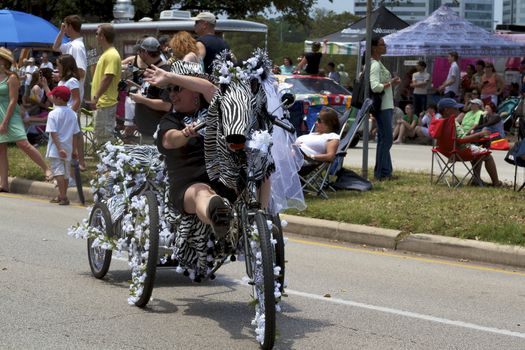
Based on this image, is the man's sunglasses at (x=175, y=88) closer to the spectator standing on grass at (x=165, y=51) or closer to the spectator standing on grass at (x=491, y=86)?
the spectator standing on grass at (x=165, y=51)

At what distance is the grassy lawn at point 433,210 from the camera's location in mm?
10469

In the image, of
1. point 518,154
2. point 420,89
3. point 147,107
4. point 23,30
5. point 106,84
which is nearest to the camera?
point 147,107

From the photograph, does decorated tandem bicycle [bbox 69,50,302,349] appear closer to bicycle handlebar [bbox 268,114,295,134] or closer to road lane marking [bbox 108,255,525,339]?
bicycle handlebar [bbox 268,114,295,134]

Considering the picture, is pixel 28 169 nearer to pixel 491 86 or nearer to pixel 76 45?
pixel 76 45

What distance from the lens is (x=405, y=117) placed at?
24703mm

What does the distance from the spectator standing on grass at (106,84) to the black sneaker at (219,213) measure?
7999mm

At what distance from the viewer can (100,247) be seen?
8102 mm

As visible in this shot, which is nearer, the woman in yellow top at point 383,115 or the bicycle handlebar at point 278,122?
the bicycle handlebar at point 278,122

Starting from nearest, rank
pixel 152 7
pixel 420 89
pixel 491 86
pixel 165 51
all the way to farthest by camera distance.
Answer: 1. pixel 165 51
2. pixel 491 86
3. pixel 420 89
4. pixel 152 7

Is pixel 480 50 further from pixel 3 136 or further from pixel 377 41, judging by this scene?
pixel 3 136

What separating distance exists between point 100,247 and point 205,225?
5.05 feet

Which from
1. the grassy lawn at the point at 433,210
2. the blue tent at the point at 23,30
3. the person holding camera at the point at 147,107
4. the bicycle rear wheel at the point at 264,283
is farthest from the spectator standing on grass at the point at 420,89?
the bicycle rear wheel at the point at 264,283

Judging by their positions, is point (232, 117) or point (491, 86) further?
point (491, 86)

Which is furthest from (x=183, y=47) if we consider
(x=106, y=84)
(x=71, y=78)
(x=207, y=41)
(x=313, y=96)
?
(x=313, y=96)
